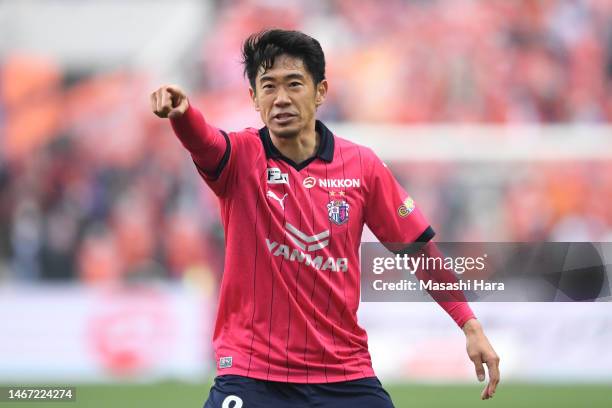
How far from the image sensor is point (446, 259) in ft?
15.2

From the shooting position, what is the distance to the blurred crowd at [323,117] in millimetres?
14141

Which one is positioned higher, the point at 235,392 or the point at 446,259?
the point at 446,259

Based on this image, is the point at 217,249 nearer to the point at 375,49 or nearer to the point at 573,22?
the point at 375,49

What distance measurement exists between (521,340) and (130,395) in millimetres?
4270

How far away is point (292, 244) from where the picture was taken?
4.29 metres

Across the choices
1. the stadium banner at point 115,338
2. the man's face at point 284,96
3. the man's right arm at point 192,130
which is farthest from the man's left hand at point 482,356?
the stadium banner at point 115,338

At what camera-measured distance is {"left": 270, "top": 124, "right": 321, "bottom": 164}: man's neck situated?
445cm

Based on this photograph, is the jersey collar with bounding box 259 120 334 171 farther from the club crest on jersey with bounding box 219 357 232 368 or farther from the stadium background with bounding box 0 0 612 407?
the stadium background with bounding box 0 0 612 407

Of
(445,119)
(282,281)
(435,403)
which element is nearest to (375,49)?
(445,119)

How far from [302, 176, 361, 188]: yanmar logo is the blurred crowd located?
927 centimetres

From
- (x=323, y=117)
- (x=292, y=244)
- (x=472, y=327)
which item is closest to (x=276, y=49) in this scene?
(x=292, y=244)

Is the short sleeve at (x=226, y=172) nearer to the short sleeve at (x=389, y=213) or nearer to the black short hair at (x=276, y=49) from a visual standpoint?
the black short hair at (x=276, y=49)

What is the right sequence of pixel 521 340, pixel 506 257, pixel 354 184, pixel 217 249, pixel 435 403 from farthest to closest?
pixel 217 249
pixel 521 340
pixel 435 403
pixel 506 257
pixel 354 184

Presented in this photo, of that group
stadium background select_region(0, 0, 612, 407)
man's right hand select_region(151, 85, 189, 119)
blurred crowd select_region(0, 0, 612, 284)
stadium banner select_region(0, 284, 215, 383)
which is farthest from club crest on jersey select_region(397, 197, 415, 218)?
blurred crowd select_region(0, 0, 612, 284)
